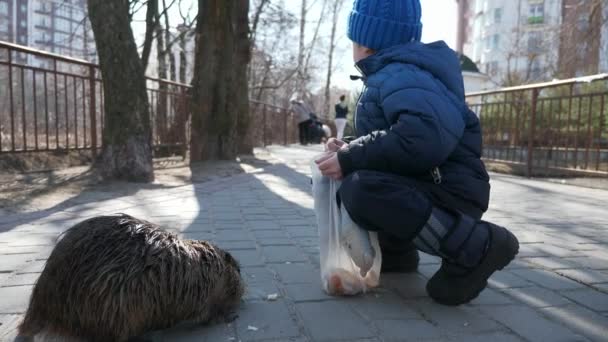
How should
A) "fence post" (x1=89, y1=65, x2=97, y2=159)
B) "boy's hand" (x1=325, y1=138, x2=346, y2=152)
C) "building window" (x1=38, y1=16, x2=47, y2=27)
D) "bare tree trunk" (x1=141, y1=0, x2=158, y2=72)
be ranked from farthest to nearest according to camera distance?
"building window" (x1=38, y1=16, x2=47, y2=27) → "bare tree trunk" (x1=141, y1=0, x2=158, y2=72) → "fence post" (x1=89, y1=65, x2=97, y2=159) → "boy's hand" (x1=325, y1=138, x2=346, y2=152)

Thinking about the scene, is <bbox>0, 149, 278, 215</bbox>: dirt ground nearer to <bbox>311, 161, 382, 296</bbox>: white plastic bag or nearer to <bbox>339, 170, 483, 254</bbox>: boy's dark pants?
<bbox>311, 161, 382, 296</bbox>: white plastic bag

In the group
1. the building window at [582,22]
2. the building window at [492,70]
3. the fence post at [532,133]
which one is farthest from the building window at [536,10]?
the fence post at [532,133]

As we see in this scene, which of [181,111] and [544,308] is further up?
[181,111]

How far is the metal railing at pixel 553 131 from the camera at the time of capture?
7.84 metres

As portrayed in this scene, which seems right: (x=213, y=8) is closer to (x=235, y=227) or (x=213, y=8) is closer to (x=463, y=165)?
(x=235, y=227)

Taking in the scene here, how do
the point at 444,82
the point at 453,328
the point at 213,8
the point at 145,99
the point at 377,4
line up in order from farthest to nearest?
1. the point at 213,8
2. the point at 145,99
3. the point at 377,4
4. the point at 444,82
5. the point at 453,328

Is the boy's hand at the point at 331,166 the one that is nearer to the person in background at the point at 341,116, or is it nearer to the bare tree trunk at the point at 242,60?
the bare tree trunk at the point at 242,60

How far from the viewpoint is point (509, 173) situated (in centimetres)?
943

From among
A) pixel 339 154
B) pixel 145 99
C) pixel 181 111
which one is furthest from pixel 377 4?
pixel 181 111

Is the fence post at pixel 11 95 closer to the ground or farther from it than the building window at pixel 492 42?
closer to the ground

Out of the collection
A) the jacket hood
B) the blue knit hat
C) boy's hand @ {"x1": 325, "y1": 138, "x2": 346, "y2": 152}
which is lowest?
boy's hand @ {"x1": 325, "y1": 138, "x2": 346, "y2": 152}

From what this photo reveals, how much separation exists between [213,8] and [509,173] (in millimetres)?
6237

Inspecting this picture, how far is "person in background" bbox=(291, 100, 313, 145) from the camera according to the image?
61.5 feet

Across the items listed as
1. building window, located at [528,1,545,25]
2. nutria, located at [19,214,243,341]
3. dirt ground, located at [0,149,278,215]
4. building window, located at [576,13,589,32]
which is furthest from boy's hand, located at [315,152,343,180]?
building window, located at [528,1,545,25]
